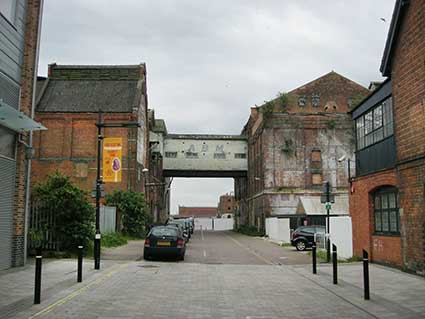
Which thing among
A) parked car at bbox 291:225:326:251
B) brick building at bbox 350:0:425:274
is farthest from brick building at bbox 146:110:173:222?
brick building at bbox 350:0:425:274

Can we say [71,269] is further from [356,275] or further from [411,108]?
[411,108]

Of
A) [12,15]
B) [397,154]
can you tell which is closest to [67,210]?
[12,15]

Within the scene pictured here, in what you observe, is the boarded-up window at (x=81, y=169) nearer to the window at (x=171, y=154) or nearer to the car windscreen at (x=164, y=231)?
the window at (x=171, y=154)

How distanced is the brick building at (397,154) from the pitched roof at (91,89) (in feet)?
93.8

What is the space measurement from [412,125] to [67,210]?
13625 millimetres

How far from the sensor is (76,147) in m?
44.0

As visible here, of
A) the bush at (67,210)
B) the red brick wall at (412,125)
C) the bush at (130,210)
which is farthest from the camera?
the bush at (130,210)

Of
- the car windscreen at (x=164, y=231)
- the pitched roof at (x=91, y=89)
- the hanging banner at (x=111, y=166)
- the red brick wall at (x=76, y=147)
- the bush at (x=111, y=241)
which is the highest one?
the pitched roof at (x=91, y=89)

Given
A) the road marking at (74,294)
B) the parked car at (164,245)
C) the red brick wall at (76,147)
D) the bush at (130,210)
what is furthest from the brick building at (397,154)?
the red brick wall at (76,147)

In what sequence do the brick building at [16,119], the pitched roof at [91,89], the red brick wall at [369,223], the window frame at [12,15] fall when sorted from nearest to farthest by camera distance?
the brick building at [16,119]
the window frame at [12,15]
the red brick wall at [369,223]
the pitched roof at [91,89]

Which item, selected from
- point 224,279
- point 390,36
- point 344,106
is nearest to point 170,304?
point 224,279

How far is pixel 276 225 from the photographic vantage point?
40.8m

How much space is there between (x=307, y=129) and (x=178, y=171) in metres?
19.1

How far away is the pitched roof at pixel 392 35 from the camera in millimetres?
15711
